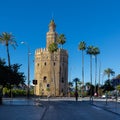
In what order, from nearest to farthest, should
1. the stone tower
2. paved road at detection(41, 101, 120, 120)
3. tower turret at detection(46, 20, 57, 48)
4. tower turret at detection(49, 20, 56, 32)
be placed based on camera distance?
1. paved road at detection(41, 101, 120, 120)
2. the stone tower
3. tower turret at detection(46, 20, 57, 48)
4. tower turret at detection(49, 20, 56, 32)

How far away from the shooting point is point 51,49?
146 meters

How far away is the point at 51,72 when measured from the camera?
153 m

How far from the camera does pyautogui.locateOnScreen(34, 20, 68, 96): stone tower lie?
6004 inches

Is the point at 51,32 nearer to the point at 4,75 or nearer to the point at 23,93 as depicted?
the point at 23,93

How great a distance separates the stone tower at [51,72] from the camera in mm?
152500

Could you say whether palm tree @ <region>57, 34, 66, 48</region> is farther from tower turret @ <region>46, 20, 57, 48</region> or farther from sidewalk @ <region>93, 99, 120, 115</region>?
sidewalk @ <region>93, 99, 120, 115</region>

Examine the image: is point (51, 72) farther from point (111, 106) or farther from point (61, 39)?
point (111, 106)

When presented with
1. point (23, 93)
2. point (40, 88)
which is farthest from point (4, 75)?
point (40, 88)

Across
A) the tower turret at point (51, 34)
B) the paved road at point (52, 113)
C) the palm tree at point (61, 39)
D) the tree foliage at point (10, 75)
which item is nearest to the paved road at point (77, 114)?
the paved road at point (52, 113)

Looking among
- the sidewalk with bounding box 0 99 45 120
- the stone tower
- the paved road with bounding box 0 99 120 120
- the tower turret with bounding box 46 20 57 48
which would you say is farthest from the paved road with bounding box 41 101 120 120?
the tower turret with bounding box 46 20 57 48

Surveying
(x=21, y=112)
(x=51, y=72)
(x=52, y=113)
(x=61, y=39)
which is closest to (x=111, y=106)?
(x=52, y=113)

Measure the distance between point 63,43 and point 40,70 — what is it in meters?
14.2

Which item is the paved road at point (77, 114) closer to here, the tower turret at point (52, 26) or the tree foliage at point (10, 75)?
the tree foliage at point (10, 75)

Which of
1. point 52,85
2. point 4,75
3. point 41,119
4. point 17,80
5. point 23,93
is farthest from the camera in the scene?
point 52,85
